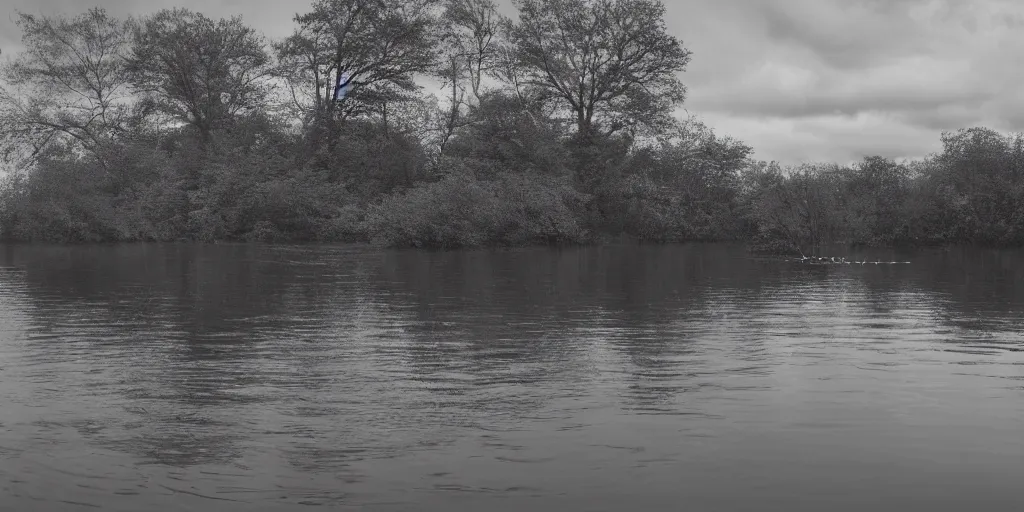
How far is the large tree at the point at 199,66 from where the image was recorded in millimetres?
62281

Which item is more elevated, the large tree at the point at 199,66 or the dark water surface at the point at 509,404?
the large tree at the point at 199,66

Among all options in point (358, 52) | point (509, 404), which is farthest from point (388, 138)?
point (509, 404)

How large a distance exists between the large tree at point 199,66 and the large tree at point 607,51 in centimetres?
1965

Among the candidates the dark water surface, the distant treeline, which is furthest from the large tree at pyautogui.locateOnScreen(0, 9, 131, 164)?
the dark water surface

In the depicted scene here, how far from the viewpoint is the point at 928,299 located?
21312mm

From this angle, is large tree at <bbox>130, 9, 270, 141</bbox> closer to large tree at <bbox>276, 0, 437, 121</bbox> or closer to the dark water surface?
large tree at <bbox>276, 0, 437, 121</bbox>

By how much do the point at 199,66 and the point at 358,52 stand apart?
11.6 meters

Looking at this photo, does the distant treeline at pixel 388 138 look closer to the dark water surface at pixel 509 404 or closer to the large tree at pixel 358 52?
the large tree at pixel 358 52

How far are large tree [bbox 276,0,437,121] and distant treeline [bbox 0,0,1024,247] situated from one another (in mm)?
146

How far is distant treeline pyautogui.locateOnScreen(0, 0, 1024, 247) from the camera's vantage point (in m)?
56.4

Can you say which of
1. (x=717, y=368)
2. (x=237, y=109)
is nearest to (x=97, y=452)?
(x=717, y=368)

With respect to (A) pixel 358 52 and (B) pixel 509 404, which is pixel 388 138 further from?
(B) pixel 509 404

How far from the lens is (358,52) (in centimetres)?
6250

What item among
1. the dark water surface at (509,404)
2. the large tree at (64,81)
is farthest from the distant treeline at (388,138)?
the dark water surface at (509,404)
